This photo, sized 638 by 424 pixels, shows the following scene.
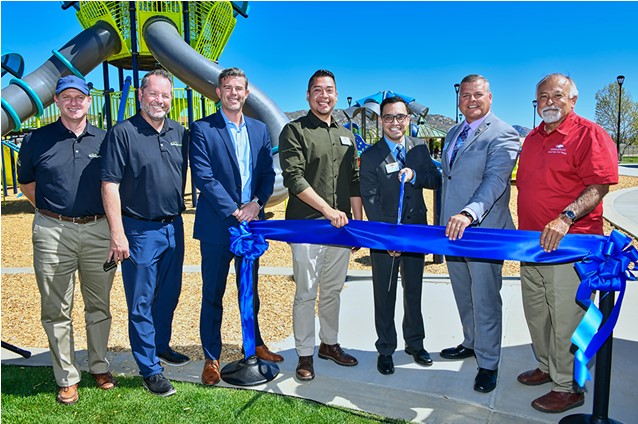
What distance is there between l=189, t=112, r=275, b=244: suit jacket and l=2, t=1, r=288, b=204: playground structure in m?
7.40

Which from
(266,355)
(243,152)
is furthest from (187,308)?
(243,152)

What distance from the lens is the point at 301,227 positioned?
383cm

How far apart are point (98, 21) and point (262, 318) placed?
488 inches

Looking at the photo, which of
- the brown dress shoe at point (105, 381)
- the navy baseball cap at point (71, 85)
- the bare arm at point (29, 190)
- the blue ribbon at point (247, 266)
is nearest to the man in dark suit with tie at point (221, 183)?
the blue ribbon at point (247, 266)

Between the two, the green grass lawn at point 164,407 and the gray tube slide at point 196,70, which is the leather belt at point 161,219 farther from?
the gray tube slide at point 196,70

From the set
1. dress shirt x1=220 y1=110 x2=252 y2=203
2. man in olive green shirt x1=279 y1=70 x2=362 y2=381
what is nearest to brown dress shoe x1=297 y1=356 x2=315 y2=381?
man in olive green shirt x1=279 y1=70 x2=362 y2=381

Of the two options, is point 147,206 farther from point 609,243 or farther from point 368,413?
point 609,243

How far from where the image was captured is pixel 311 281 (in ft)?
13.2

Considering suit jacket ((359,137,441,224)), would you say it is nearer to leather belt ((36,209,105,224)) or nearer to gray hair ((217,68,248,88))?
gray hair ((217,68,248,88))

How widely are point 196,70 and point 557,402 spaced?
10.6m

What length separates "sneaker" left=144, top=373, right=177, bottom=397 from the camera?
3.67 meters

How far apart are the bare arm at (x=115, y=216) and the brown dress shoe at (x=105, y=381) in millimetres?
1006

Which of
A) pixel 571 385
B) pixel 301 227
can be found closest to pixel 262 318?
pixel 301 227

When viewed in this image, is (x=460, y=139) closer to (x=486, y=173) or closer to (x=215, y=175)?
(x=486, y=173)
